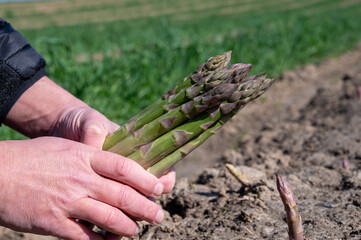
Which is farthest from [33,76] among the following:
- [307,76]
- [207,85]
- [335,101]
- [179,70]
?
[307,76]

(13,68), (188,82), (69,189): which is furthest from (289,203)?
(13,68)

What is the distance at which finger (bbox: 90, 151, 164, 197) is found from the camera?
5.59 ft

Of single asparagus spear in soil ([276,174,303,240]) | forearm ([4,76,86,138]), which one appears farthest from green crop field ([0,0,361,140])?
single asparagus spear in soil ([276,174,303,240])

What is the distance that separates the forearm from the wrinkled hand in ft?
0.18

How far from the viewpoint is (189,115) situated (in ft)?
6.27

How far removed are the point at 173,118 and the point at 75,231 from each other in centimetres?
69

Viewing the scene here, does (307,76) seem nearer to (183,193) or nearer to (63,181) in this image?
(183,193)

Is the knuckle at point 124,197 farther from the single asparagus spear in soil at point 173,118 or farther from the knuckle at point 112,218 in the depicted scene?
Result: the single asparagus spear in soil at point 173,118

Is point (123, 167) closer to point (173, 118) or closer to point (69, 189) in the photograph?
point (69, 189)

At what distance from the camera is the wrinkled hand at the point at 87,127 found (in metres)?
2.02

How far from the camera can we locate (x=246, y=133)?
19.1 feet

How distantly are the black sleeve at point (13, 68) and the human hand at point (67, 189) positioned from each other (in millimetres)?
685

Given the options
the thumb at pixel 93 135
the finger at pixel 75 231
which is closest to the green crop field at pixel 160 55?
the thumb at pixel 93 135

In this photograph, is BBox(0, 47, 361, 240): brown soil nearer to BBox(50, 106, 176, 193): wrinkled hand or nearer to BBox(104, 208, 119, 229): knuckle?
BBox(50, 106, 176, 193): wrinkled hand
